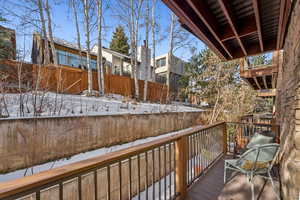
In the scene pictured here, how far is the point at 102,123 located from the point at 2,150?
2054 mm

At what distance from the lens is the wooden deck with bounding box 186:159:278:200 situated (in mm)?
1899

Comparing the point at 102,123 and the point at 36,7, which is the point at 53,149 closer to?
the point at 102,123

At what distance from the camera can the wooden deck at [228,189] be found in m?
1.90

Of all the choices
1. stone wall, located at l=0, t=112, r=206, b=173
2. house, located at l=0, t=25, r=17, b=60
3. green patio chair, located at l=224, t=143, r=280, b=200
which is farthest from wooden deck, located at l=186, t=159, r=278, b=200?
house, located at l=0, t=25, r=17, b=60

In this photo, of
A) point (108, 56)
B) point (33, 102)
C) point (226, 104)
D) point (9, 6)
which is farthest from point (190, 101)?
point (9, 6)

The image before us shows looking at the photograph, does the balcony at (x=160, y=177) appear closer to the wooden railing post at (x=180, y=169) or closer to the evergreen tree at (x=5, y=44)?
the wooden railing post at (x=180, y=169)

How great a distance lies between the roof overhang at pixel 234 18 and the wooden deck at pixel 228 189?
2394mm

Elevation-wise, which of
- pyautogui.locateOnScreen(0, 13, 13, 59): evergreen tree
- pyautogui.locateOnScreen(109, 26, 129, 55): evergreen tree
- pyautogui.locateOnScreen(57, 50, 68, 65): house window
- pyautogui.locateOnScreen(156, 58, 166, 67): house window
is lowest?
pyautogui.locateOnScreen(0, 13, 13, 59): evergreen tree

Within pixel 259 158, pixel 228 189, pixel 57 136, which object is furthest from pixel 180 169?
pixel 57 136


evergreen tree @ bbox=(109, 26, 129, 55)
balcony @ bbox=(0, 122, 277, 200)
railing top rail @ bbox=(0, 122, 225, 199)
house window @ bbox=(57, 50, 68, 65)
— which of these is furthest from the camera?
evergreen tree @ bbox=(109, 26, 129, 55)

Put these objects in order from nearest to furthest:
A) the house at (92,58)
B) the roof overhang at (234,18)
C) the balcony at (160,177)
Result: 1. the balcony at (160,177)
2. the roof overhang at (234,18)
3. the house at (92,58)

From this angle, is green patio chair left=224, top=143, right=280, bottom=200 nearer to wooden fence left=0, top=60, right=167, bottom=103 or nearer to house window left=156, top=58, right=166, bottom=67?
wooden fence left=0, top=60, right=167, bottom=103

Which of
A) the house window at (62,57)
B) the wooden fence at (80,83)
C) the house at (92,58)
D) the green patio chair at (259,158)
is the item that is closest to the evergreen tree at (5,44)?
the wooden fence at (80,83)

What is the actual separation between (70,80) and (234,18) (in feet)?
24.6
